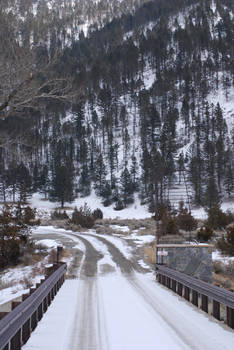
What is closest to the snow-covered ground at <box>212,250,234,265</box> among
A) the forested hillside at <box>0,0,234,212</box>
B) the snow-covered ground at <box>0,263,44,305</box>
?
the snow-covered ground at <box>0,263,44,305</box>

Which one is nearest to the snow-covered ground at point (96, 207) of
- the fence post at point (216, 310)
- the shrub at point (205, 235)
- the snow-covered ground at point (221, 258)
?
the shrub at point (205, 235)

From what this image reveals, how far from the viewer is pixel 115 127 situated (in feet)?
287

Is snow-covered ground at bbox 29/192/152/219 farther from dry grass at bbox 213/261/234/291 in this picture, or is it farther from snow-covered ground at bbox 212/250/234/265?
dry grass at bbox 213/261/234/291

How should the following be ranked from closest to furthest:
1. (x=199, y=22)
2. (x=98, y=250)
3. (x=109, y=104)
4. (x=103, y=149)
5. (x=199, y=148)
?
(x=98, y=250) < (x=199, y=148) < (x=103, y=149) < (x=109, y=104) < (x=199, y=22)

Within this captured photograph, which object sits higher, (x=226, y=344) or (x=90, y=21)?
(x=90, y=21)

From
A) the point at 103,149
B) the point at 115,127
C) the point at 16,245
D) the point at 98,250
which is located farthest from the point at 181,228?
the point at 115,127

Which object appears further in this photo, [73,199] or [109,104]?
[109,104]

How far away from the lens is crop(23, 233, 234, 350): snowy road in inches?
212

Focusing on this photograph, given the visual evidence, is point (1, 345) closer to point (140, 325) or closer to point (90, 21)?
point (140, 325)

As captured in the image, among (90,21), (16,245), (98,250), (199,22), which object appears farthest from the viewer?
(90,21)

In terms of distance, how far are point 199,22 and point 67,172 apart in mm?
67544

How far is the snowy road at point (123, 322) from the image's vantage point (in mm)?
5391

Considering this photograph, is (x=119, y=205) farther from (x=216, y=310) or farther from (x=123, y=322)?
(x=123, y=322)

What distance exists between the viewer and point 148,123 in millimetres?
80688
